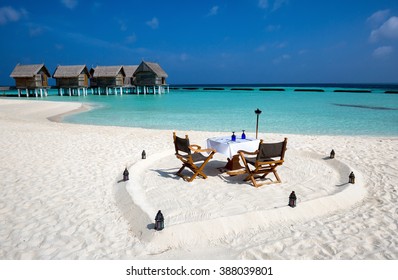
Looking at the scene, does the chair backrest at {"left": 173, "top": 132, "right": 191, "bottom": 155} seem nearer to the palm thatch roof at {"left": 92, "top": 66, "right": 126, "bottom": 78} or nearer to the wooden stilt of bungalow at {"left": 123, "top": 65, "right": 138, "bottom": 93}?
the palm thatch roof at {"left": 92, "top": 66, "right": 126, "bottom": 78}

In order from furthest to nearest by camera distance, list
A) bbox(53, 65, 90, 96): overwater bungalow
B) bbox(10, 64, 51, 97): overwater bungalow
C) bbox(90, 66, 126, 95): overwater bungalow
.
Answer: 1. bbox(90, 66, 126, 95): overwater bungalow
2. bbox(53, 65, 90, 96): overwater bungalow
3. bbox(10, 64, 51, 97): overwater bungalow

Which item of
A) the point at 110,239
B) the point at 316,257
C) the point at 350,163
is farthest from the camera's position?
the point at 350,163

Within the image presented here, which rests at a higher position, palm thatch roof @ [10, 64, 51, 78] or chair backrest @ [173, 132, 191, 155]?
palm thatch roof @ [10, 64, 51, 78]

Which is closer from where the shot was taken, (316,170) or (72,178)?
(72,178)

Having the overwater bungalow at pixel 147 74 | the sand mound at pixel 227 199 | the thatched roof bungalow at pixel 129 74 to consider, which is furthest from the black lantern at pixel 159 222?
the thatched roof bungalow at pixel 129 74

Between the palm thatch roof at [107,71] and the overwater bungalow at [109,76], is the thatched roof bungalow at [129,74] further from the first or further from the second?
the palm thatch roof at [107,71]

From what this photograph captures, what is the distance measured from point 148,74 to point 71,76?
1254cm

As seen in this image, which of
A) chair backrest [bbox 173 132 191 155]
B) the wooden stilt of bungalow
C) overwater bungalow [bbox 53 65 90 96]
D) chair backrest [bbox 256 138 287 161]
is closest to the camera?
chair backrest [bbox 256 138 287 161]

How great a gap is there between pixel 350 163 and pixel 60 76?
47.7m

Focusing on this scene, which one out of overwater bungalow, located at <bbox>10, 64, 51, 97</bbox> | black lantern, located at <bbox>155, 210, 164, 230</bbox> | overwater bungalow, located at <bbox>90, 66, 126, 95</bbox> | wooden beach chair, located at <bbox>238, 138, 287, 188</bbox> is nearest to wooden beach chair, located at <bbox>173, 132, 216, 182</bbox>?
wooden beach chair, located at <bbox>238, 138, 287, 188</bbox>

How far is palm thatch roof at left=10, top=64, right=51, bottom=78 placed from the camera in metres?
41.3
